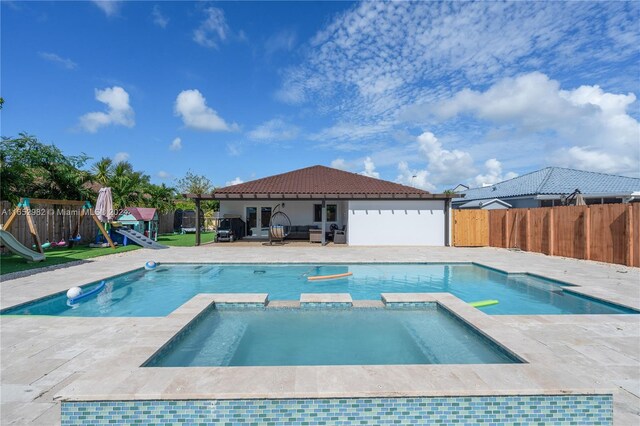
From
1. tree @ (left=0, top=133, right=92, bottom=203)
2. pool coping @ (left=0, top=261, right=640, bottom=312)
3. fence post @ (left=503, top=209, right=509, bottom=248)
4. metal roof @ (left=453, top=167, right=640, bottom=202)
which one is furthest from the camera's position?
metal roof @ (left=453, top=167, right=640, bottom=202)

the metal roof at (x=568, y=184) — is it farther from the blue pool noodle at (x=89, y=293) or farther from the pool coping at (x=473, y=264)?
the blue pool noodle at (x=89, y=293)

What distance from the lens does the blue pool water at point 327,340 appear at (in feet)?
14.1

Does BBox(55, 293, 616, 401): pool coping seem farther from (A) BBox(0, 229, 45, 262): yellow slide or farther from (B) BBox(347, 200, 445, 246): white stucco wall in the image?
(B) BBox(347, 200, 445, 246): white stucco wall

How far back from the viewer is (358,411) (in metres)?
2.78

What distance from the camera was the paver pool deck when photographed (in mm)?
2818

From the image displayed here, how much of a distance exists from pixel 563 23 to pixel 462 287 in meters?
10.7

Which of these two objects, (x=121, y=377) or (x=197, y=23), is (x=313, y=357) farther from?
(x=197, y=23)

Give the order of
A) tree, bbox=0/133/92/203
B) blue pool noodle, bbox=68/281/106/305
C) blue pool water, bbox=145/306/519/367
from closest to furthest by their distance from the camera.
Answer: blue pool water, bbox=145/306/519/367
blue pool noodle, bbox=68/281/106/305
tree, bbox=0/133/92/203

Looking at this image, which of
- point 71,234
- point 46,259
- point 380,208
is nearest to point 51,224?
point 71,234

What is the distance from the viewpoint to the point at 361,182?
68.6 ft

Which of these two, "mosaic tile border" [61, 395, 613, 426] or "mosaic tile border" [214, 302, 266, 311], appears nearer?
"mosaic tile border" [61, 395, 613, 426]

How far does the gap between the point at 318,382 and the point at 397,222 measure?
15.8m

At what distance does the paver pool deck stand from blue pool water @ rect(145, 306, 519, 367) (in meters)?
0.26

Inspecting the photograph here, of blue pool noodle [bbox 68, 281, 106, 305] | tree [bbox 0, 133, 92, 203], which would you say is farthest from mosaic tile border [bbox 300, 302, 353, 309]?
tree [bbox 0, 133, 92, 203]
